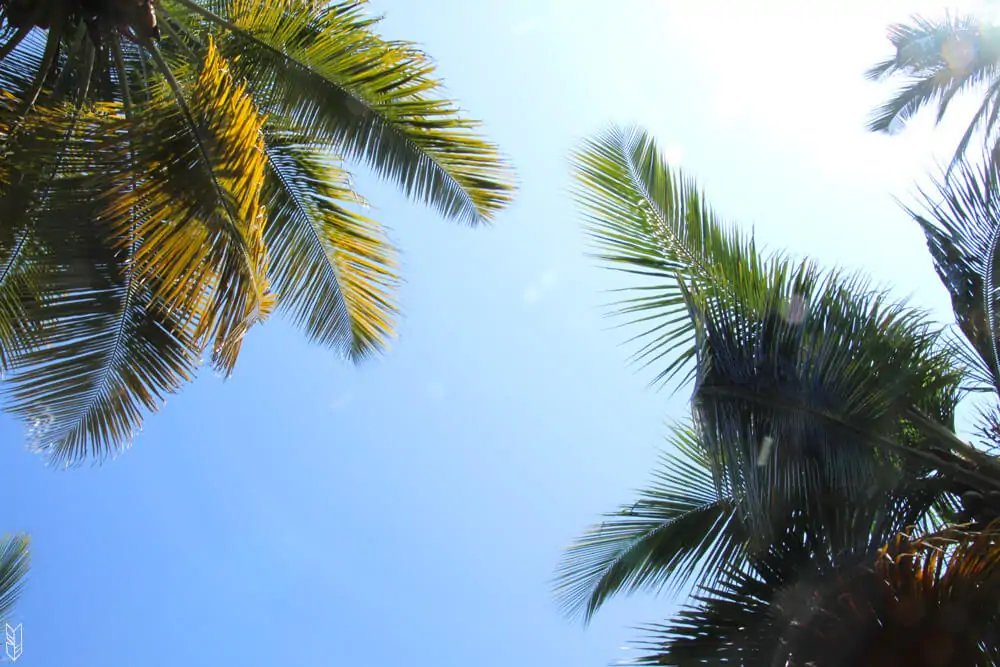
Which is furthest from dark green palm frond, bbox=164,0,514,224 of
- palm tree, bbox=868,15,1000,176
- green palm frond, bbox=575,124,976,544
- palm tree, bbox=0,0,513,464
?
palm tree, bbox=868,15,1000,176

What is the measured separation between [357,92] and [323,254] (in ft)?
4.60

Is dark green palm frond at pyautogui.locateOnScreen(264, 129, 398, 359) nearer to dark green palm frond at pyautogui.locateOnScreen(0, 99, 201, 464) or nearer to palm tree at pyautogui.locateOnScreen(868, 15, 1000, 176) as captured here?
dark green palm frond at pyautogui.locateOnScreen(0, 99, 201, 464)

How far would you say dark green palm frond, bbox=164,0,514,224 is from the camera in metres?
6.16

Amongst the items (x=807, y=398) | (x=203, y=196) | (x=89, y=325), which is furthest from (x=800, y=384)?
(x=89, y=325)

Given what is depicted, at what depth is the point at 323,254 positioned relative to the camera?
6633 mm

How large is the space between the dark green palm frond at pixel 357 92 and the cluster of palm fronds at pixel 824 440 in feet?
5.24

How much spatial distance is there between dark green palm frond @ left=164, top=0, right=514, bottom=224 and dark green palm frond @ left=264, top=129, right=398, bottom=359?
464mm

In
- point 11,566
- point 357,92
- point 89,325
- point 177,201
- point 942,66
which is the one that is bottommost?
point 11,566

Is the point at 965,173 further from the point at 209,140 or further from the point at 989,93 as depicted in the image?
the point at 989,93

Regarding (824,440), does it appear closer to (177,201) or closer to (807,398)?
(807,398)

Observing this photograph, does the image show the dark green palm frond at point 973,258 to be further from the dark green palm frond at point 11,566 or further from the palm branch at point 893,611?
Answer: the dark green palm frond at point 11,566

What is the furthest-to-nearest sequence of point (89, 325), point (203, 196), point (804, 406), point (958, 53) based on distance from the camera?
point (958, 53) < point (89, 325) < point (203, 196) < point (804, 406)

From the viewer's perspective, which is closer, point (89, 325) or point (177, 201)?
point (177, 201)

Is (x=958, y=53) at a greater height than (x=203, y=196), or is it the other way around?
(x=958, y=53)
